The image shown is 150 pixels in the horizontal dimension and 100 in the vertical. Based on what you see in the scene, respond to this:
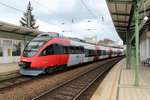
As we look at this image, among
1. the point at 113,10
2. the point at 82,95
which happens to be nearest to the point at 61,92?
the point at 82,95

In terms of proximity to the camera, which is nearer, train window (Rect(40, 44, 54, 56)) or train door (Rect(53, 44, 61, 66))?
train window (Rect(40, 44, 54, 56))

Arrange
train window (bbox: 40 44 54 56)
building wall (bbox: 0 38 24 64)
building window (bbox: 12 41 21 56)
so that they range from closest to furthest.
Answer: train window (bbox: 40 44 54 56) < building wall (bbox: 0 38 24 64) < building window (bbox: 12 41 21 56)

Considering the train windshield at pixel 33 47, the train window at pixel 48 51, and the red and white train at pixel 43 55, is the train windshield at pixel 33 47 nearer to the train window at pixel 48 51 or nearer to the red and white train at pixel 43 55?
the red and white train at pixel 43 55

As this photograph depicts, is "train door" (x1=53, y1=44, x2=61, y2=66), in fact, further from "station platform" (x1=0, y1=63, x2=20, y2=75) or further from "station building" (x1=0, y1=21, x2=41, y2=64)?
"station building" (x1=0, y1=21, x2=41, y2=64)

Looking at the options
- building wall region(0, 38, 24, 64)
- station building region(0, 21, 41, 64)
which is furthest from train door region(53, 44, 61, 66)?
building wall region(0, 38, 24, 64)

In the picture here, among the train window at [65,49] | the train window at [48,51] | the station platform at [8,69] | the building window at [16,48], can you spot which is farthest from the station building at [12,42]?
the train window at [48,51]

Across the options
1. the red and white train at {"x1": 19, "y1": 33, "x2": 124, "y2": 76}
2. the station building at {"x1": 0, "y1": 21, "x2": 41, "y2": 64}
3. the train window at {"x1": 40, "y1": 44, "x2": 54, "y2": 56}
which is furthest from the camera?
the station building at {"x1": 0, "y1": 21, "x2": 41, "y2": 64}

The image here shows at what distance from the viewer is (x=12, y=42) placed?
19297 millimetres

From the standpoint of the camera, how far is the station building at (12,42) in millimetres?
17016

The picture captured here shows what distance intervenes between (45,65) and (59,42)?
258 centimetres

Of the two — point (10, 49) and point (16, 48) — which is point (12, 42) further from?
point (16, 48)

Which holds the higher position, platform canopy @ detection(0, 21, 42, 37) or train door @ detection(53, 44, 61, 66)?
platform canopy @ detection(0, 21, 42, 37)

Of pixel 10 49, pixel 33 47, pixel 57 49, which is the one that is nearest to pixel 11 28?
pixel 10 49

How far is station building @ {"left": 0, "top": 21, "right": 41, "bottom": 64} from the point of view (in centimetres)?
1702
